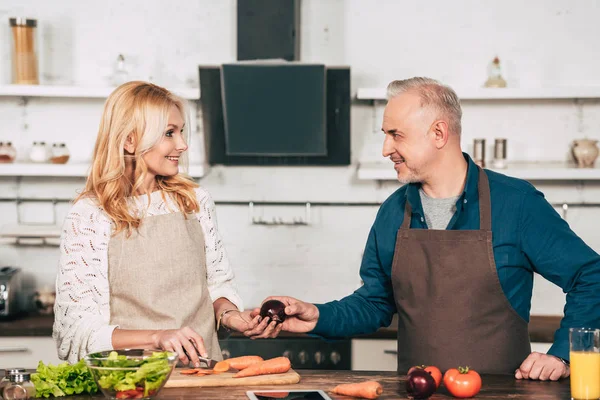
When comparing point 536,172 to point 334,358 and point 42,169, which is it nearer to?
point 334,358

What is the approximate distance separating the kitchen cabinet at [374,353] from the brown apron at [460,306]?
1.29 metres

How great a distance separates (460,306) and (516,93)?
6.30 feet

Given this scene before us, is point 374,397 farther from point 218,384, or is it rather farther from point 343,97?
point 343,97

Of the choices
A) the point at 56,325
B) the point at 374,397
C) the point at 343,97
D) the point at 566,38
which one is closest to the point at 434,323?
the point at 374,397

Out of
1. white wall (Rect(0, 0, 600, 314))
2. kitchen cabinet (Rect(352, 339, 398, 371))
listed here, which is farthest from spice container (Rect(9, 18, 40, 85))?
kitchen cabinet (Rect(352, 339, 398, 371))

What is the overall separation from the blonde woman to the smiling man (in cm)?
34

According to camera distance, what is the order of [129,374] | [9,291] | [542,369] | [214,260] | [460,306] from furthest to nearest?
[9,291] → [214,260] → [460,306] → [542,369] → [129,374]

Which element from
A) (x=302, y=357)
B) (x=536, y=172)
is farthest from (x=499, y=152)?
(x=302, y=357)

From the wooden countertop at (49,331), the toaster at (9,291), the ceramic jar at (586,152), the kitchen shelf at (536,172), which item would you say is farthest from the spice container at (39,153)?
the ceramic jar at (586,152)

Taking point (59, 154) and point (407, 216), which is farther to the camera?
point (59, 154)

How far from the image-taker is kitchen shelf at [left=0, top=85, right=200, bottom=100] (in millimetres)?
4234

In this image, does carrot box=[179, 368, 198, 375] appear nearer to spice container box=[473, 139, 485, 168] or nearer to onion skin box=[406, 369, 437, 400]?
onion skin box=[406, 369, 437, 400]

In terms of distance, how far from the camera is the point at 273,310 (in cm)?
248

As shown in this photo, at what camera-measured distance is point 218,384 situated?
7.22ft
